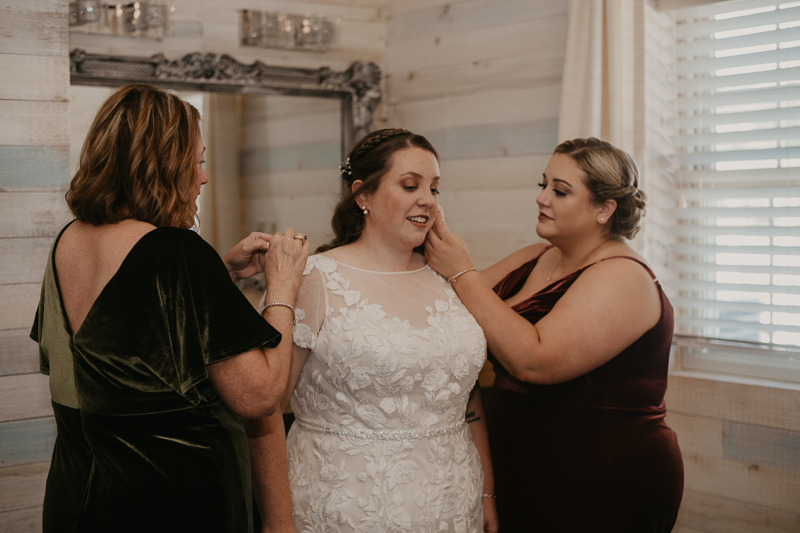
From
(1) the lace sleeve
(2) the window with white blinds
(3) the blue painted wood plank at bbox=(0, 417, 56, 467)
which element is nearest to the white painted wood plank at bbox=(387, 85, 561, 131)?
(2) the window with white blinds

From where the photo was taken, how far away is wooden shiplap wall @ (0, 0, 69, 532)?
193cm

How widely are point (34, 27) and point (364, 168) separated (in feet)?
3.34

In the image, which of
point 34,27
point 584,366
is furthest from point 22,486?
point 584,366

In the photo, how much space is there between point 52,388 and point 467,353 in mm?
947

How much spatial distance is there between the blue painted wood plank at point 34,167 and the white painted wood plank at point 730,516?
7.82 feet

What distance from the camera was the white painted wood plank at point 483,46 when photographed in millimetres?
2850

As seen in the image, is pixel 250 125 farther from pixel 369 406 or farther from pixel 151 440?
pixel 151 440

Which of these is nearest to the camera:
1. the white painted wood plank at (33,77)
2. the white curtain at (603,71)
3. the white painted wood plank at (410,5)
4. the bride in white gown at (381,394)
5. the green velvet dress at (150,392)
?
the green velvet dress at (150,392)

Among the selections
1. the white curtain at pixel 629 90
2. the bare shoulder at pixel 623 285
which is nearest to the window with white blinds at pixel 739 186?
the white curtain at pixel 629 90

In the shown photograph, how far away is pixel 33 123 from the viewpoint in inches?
76.7

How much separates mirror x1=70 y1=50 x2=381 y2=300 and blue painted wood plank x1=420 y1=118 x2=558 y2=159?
0.42 meters

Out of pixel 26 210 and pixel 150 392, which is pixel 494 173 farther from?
pixel 150 392

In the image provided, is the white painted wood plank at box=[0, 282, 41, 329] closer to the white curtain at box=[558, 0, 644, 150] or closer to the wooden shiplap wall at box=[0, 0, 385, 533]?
the wooden shiplap wall at box=[0, 0, 385, 533]

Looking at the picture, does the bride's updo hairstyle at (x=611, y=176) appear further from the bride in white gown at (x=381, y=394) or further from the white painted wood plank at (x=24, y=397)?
the white painted wood plank at (x=24, y=397)
